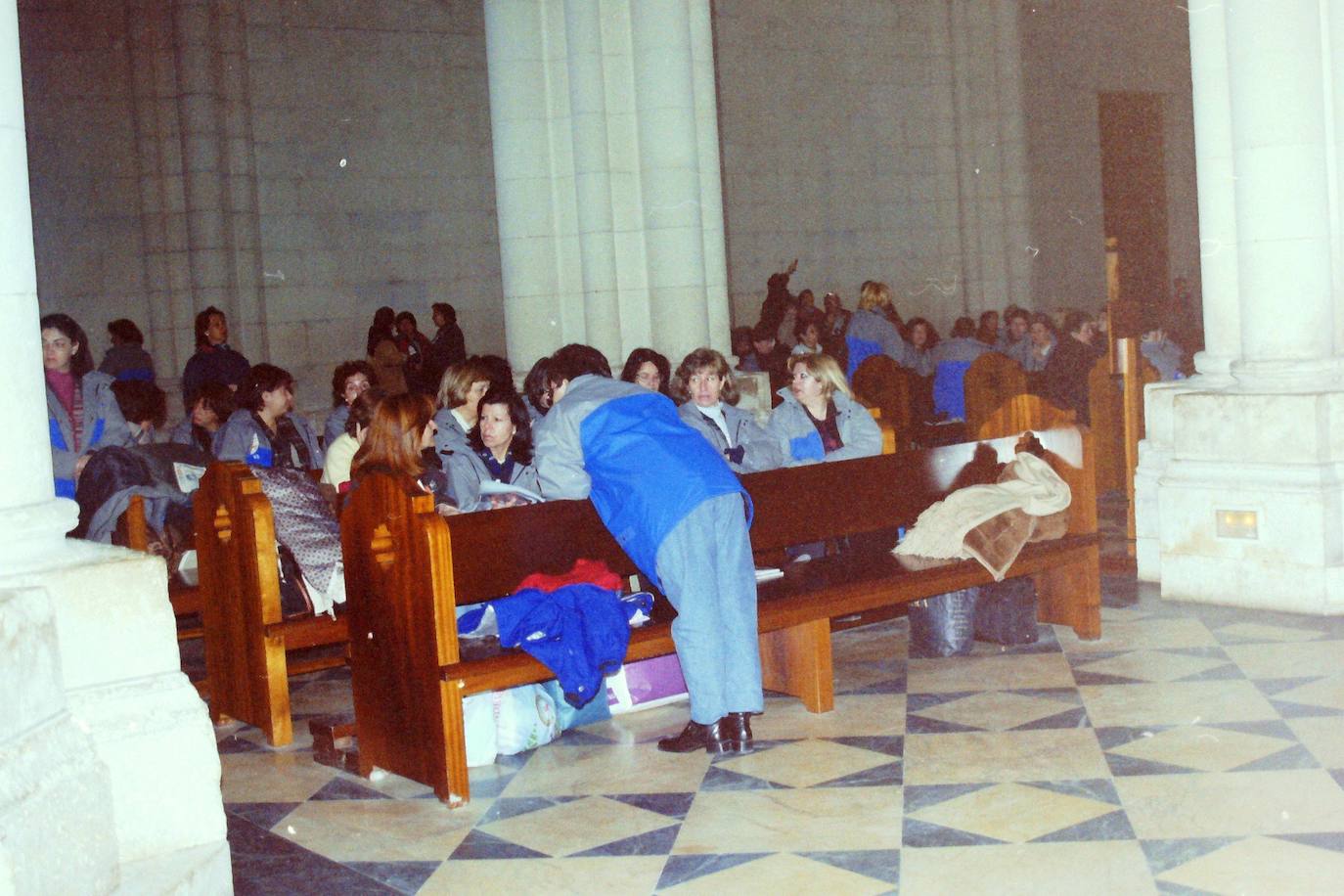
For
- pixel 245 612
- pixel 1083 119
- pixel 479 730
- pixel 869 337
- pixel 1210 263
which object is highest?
Answer: pixel 1083 119

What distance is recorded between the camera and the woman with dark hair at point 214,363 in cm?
1232

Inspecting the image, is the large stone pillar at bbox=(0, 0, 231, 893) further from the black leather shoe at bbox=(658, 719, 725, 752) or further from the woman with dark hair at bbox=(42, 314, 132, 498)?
the woman with dark hair at bbox=(42, 314, 132, 498)

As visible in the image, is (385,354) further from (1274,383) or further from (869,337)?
(1274,383)

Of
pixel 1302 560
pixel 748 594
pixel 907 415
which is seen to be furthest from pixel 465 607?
pixel 907 415

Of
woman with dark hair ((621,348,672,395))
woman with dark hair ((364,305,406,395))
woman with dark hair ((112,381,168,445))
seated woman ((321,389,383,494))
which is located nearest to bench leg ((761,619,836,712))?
seated woman ((321,389,383,494))

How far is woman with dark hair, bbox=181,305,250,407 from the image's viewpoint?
12.3 meters

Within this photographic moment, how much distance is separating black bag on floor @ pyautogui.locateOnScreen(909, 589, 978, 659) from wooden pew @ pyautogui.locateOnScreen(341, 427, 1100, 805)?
189 mm

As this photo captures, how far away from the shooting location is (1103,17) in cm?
2075

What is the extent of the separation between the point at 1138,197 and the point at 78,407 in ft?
54.0

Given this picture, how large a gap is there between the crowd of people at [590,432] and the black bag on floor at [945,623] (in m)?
0.89

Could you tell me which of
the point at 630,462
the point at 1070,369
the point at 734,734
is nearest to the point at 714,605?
the point at 734,734

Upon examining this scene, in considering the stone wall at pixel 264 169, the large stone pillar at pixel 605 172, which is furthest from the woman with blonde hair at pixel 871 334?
the stone wall at pixel 264 169

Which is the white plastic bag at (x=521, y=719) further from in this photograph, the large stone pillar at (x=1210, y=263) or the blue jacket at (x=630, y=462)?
the large stone pillar at (x=1210, y=263)

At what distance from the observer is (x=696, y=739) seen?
5773 millimetres
